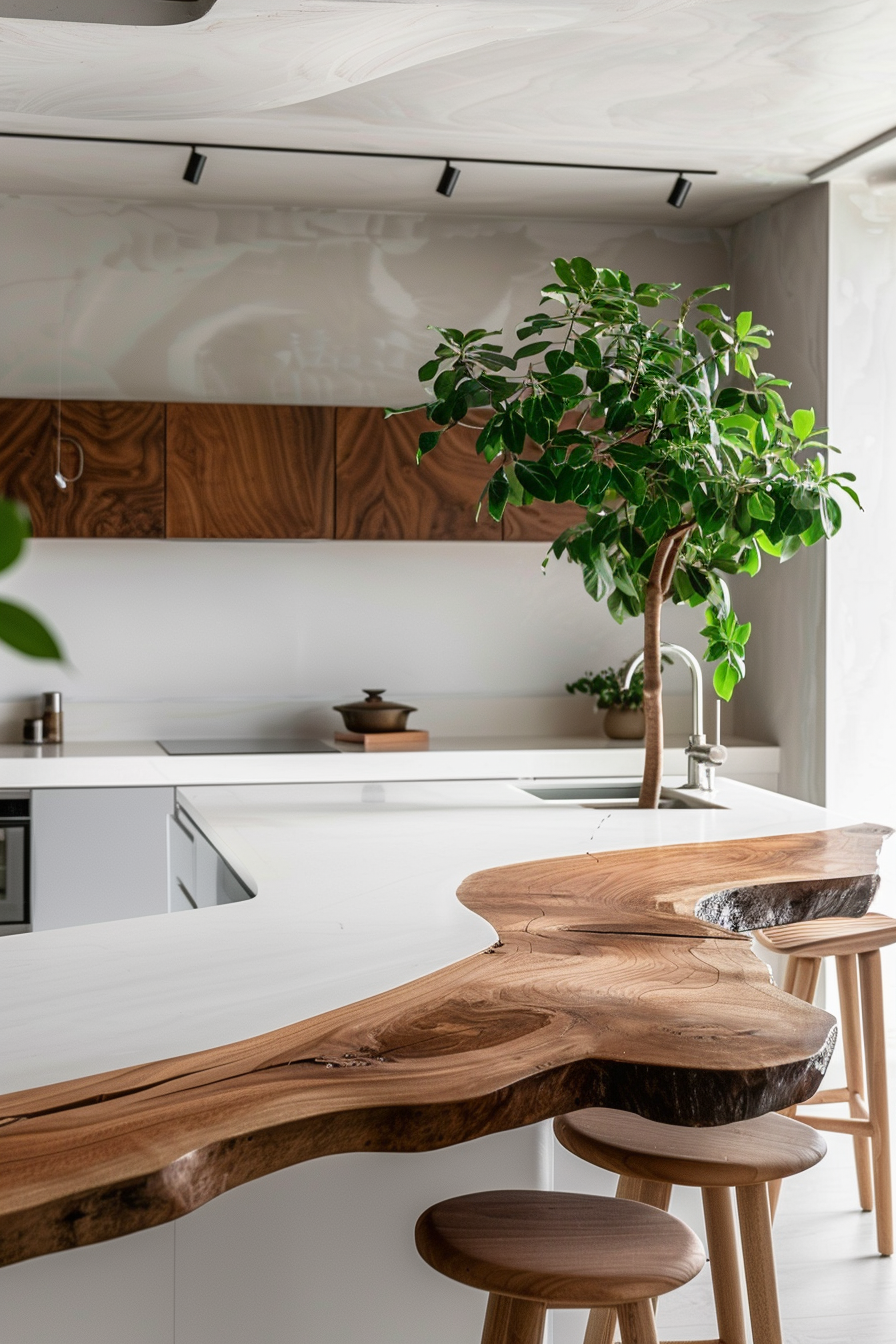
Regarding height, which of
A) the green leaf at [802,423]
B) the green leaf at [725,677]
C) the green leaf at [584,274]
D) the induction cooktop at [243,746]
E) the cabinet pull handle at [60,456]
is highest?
the green leaf at [584,274]

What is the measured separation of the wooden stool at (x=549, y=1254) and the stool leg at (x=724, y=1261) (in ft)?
1.09

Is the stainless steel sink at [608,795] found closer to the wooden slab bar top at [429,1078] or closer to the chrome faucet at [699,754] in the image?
the chrome faucet at [699,754]

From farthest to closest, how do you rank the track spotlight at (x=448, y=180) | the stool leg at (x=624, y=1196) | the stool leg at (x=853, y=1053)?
1. the track spotlight at (x=448, y=180)
2. the stool leg at (x=853, y=1053)
3. the stool leg at (x=624, y=1196)

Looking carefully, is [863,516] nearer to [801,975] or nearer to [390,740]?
[390,740]

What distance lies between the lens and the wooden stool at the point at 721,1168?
59.6 inches

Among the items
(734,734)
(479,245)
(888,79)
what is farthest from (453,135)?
(734,734)

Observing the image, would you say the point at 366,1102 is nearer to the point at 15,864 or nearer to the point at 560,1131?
the point at 560,1131

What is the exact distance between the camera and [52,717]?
14.8 feet

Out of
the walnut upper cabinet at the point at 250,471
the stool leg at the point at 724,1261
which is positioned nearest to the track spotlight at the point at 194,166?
the walnut upper cabinet at the point at 250,471

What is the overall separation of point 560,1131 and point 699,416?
135cm

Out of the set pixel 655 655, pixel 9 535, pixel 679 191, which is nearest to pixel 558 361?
pixel 655 655

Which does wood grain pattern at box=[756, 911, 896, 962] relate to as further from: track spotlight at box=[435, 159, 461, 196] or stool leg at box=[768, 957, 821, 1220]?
track spotlight at box=[435, 159, 461, 196]

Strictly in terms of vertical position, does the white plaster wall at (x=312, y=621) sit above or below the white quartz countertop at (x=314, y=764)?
above

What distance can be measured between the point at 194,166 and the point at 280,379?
0.84 m
